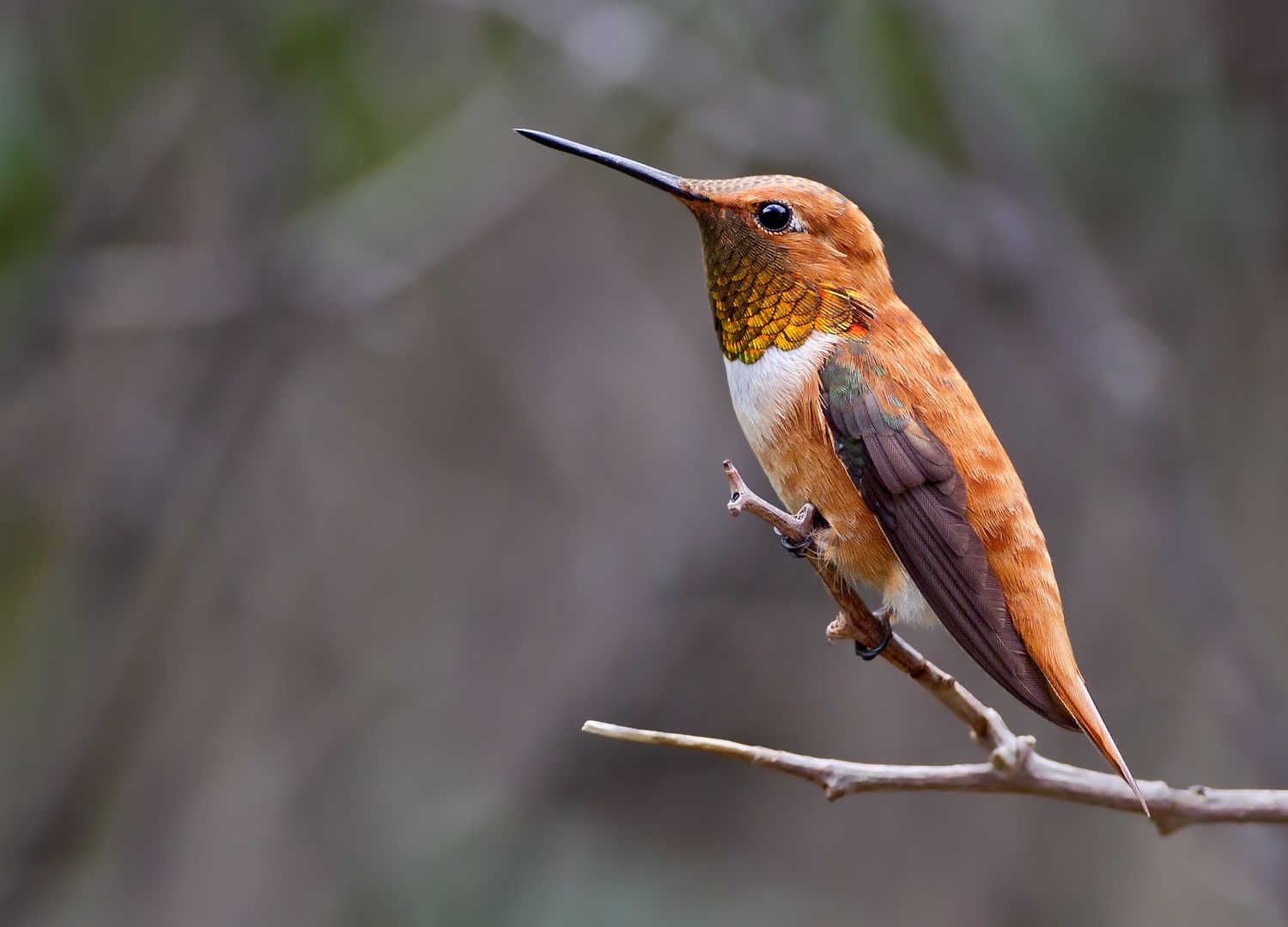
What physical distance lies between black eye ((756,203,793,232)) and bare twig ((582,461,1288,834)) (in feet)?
1.44

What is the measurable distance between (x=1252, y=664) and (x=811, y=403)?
8.53 feet

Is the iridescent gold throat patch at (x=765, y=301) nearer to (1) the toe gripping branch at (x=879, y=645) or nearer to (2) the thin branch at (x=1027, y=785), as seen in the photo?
(1) the toe gripping branch at (x=879, y=645)

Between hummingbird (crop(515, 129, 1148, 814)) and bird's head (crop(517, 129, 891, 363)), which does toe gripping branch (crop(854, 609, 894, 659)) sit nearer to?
hummingbird (crop(515, 129, 1148, 814))

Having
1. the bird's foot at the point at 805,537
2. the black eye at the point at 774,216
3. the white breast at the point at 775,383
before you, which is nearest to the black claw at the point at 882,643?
the bird's foot at the point at 805,537

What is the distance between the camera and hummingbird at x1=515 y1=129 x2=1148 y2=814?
6.24 feet

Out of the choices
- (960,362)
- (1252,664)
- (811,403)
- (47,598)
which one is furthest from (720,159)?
(811,403)

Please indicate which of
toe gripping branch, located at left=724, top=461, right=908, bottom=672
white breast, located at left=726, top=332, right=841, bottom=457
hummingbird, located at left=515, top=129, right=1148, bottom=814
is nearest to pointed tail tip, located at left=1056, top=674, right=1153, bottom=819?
hummingbird, located at left=515, top=129, right=1148, bottom=814

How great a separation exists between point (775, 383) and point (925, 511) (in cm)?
29

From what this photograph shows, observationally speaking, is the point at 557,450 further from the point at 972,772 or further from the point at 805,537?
the point at 972,772

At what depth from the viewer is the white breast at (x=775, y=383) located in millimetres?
2031

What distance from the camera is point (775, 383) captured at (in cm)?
204

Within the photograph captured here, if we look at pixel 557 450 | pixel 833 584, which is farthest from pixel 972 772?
pixel 557 450

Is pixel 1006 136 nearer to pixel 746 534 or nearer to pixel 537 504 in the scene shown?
pixel 746 534

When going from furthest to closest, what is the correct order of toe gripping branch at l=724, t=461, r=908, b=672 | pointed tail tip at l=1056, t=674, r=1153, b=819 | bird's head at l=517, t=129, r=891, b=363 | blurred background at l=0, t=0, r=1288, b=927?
1. blurred background at l=0, t=0, r=1288, b=927
2. bird's head at l=517, t=129, r=891, b=363
3. toe gripping branch at l=724, t=461, r=908, b=672
4. pointed tail tip at l=1056, t=674, r=1153, b=819
